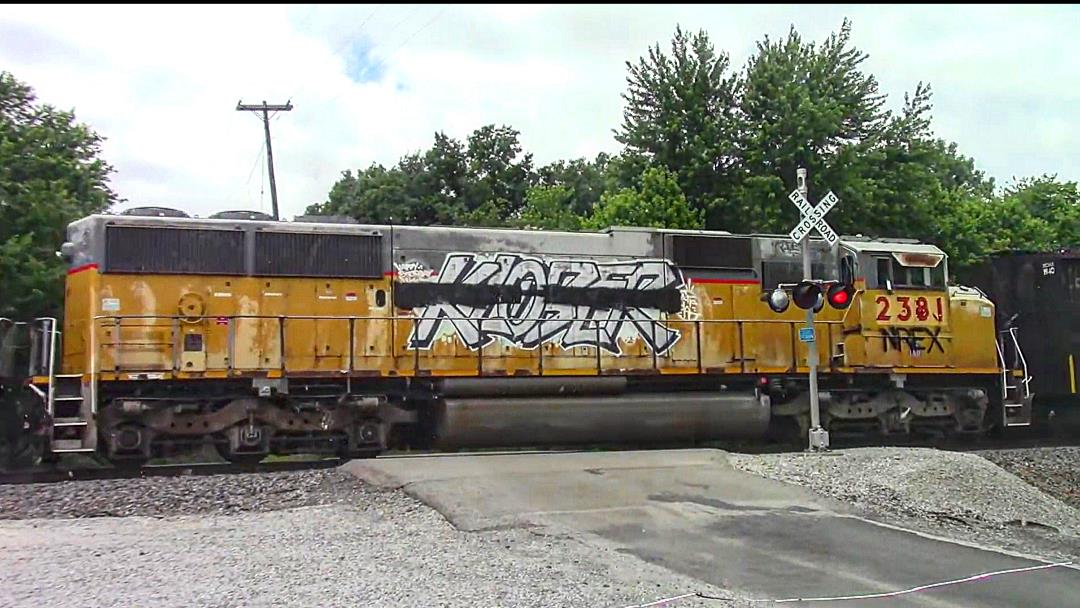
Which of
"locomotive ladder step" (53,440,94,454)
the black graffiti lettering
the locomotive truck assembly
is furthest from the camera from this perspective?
the black graffiti lettering

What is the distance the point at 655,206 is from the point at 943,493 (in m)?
12.0

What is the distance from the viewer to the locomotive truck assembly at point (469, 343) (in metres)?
11.8

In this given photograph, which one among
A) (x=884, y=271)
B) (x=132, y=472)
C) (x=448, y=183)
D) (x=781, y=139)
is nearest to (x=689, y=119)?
(x=781, y=139)

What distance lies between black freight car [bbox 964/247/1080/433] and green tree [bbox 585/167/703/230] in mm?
6538

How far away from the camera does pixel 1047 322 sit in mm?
16469

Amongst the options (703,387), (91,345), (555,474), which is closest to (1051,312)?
(703,387)

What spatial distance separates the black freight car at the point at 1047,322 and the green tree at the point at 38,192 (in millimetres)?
16166

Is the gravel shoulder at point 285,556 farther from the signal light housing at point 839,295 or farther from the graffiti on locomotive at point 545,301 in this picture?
the signal light housing at point 839,295

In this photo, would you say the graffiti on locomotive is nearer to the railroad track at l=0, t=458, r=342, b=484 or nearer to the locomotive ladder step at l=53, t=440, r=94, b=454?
the railroad track at l=0, t=458, r=342, b=484

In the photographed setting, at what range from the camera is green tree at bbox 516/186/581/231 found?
2559 cm

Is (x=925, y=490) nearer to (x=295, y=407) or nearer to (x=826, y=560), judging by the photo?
(x=826, y=560)

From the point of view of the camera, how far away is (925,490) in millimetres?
9477

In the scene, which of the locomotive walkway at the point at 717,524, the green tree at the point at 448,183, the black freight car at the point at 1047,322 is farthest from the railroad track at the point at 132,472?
the green tree at the point at 448,183

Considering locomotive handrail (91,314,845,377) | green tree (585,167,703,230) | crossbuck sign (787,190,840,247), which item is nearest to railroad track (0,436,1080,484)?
locomotive handrail (91,314,845,377)
